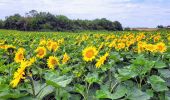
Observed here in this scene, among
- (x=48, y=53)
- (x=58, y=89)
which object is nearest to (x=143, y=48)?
(x=48, y=53)

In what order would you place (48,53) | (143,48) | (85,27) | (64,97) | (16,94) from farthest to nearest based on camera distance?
(85,27) → (48,53) → (143,48) → (64,97) → (16,94)

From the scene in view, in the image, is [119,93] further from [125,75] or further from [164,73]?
[164,73]

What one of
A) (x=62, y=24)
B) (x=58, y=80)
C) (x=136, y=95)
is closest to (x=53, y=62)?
(x=58, y=80)

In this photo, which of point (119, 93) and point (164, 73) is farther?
point (164, 73)

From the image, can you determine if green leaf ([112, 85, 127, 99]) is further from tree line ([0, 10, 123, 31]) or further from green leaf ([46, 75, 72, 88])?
tree line ([0, 10, 123, 31])

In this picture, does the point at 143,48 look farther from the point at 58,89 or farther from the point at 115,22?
the point at 115,22

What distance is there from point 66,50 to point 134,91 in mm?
2805

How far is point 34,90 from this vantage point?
8.46 ft

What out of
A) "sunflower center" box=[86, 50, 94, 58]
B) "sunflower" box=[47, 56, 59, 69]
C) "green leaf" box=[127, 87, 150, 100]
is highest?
"sunflower center" box=[86, 50, 94, 58]

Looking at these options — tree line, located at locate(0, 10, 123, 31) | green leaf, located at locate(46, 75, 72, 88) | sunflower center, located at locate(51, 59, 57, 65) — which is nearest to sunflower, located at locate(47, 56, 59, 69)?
sunflower center, located at locate(51, 59, 57, 65)

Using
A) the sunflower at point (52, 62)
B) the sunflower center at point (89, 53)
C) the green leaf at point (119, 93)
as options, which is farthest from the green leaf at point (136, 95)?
the sunflower at point (52, 62)

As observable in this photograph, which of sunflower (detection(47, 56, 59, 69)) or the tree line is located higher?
sunflower (detection(47, 56, 59, 69))

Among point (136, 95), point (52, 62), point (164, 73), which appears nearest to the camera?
point (136, 95)

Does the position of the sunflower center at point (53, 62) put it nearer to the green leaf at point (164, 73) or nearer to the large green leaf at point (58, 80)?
the large green leaf at point (58, 80)
